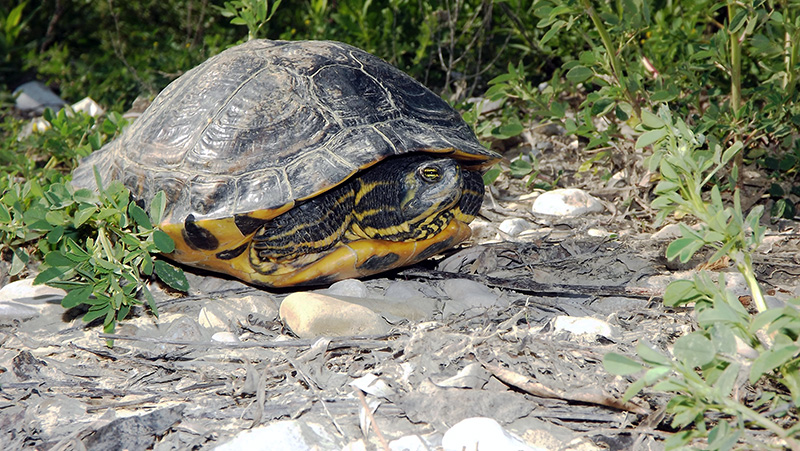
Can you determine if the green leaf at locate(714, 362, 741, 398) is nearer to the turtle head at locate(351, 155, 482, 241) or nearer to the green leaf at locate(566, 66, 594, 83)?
the turtle head at locate(351, 155, 482, 241)

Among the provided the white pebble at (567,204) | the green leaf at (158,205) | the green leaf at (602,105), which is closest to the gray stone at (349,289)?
the green leaf at (158,205)

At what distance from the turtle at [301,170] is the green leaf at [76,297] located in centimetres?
40

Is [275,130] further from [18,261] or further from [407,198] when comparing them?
[18,261]

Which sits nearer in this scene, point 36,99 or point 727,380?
point 727,380

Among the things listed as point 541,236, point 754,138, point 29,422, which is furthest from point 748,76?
point 29,422

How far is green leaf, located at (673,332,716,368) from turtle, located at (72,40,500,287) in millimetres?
1280

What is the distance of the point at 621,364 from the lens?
52.0 inches

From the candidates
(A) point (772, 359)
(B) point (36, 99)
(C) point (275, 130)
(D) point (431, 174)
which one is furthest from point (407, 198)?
(B) point (36, 99)

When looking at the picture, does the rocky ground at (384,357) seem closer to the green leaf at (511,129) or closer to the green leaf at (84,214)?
the green leaf at (84,214)

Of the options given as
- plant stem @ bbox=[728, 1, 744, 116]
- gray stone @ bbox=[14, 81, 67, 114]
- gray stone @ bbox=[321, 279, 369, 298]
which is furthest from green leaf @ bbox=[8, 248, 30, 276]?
gray stone @ bbox=[14, 81, 67, 114]

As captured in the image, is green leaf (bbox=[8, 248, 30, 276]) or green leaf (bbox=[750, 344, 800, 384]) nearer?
green leaf (bbox=[750, 344, 800, 384])

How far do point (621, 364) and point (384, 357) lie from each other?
0.81m

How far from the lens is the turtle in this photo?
242 centimetres

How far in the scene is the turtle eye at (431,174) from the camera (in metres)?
2.52
